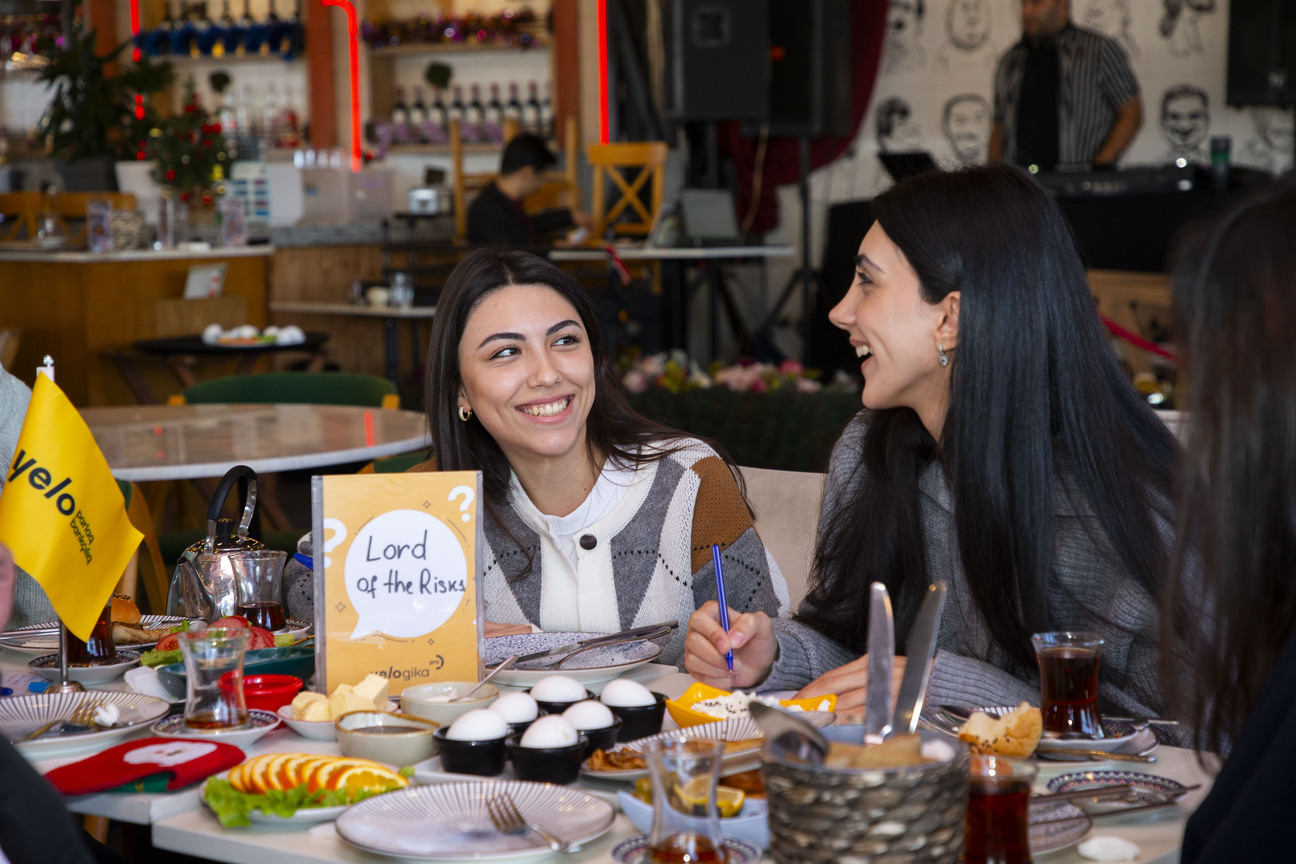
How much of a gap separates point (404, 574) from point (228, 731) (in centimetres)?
25

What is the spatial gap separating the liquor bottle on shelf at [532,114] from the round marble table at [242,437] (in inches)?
236

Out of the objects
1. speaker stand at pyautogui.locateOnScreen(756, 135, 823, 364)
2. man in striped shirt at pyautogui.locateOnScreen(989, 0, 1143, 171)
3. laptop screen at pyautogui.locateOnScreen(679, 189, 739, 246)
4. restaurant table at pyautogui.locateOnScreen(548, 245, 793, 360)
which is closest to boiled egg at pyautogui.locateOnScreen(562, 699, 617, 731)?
restaurant table at pyautogui.locateOnScreen(548, 245, 793, 360)

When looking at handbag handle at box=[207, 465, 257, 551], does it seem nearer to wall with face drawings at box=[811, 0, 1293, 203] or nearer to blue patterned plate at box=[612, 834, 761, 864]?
blue patterned plate at box=[612, 834, 761, 864]

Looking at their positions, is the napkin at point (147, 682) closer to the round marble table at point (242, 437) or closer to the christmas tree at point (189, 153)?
the round marble table at point (242, 437)

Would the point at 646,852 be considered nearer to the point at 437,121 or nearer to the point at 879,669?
the point at 879,669

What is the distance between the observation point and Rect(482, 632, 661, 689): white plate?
4.91 ft

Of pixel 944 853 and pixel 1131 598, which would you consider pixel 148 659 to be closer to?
pixel 944 853

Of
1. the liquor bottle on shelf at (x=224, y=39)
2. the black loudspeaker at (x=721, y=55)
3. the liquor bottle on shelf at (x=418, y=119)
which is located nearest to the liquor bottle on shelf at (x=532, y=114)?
the liquor bottle on shelf at (x=418, y=119)

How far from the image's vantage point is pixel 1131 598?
1.58 m

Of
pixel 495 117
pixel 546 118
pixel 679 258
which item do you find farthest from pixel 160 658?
pixel 495 117

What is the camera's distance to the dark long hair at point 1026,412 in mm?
1621

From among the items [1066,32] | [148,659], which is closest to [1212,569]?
[148,659]

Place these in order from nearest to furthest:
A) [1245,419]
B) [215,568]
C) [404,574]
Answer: [1245,419] < [404,574] < [215,568]

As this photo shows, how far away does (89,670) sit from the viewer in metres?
1.54
